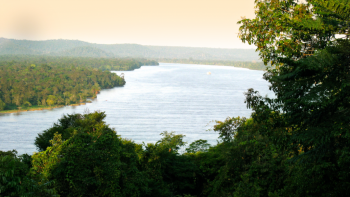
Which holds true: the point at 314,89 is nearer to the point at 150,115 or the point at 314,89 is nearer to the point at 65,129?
the point at 65,129

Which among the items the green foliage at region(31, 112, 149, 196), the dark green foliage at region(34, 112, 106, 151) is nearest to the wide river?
the dark green foliage at region(34, 112, 106, 151)

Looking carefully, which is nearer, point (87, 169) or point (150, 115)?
point (87, 169)

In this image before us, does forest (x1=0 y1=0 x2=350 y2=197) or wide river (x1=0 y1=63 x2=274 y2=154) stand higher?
forest (x1=0 y1=0 x2=350 y2=197)

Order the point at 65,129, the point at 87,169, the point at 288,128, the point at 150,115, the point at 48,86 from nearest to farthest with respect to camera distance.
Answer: the point at 288,128, the point at 87,169, the point at 65,129, the point at 150,115, the point at 48,86

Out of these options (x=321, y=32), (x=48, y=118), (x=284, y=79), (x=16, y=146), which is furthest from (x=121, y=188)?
(x=48, y=118)

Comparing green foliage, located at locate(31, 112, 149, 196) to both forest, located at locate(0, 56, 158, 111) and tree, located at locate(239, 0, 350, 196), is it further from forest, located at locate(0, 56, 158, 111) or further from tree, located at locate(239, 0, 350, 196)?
forest, located at locate(0, 56, 158, 111)

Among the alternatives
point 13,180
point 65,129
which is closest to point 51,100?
point 65,129

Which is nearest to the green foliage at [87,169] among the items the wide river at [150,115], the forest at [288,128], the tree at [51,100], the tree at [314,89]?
→ the forest at [288,128]

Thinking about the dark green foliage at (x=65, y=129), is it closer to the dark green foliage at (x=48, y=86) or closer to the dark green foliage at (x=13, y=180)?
the dark green foliage at (x=13, y=180)
